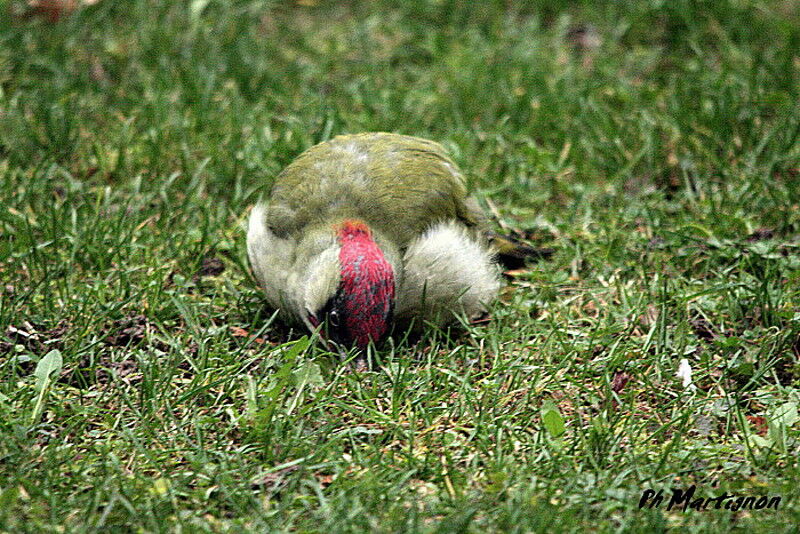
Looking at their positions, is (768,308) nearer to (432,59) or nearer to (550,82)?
(550,82)

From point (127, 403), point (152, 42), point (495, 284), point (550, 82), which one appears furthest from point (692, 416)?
point (152, 42)

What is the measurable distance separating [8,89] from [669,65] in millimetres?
4635

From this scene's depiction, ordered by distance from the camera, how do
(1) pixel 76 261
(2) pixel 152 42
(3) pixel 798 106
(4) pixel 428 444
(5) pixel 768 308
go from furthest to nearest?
(2) pixel 152 42
(3) pixel 798 106
(1) pixel 76 261
(5) pixel 768 308
(4) pixel 428 444

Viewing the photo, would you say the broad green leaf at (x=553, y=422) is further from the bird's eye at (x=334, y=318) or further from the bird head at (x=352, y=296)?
the bird's eye at (x=334, y=318)

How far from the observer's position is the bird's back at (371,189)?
16.4 ft

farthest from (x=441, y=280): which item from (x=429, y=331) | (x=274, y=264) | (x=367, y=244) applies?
(x=274, y=264)

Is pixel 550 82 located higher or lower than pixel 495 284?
higher

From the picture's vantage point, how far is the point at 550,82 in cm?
714

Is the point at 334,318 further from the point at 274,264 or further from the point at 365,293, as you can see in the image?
the point at 274,264

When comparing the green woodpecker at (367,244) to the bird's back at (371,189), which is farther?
the bird's back at (371,189)

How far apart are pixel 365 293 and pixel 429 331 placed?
0.51 metres

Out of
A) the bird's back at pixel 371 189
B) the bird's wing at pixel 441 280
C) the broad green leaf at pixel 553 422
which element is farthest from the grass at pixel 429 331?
the bird's back at pixel 371 189

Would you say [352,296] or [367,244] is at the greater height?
[367,244]

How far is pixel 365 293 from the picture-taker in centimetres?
450
